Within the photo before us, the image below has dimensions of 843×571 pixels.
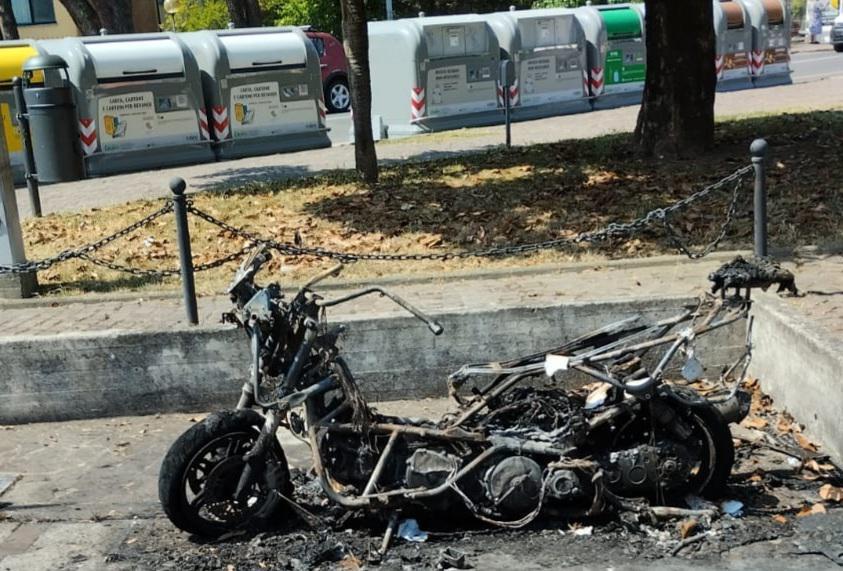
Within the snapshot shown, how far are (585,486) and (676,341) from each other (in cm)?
79

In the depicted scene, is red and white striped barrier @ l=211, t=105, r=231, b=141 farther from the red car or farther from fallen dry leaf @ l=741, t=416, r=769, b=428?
fallen dry leaf @ l=741, t=416, r=769, b=428

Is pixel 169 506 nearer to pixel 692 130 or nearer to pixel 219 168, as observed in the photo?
pixel 692 130

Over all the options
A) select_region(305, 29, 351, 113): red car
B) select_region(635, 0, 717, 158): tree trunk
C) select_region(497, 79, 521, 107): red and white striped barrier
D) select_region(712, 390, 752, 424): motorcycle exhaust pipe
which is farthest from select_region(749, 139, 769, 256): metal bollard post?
select_region(305, 29, 351, 113): red car

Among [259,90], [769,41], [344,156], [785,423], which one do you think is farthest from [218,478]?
[769,41]

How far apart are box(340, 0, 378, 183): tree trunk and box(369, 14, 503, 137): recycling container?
8081 mm

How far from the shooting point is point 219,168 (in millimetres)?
16406

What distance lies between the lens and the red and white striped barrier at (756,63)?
24359 millimetres

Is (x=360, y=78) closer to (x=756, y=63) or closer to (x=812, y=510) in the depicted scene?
(x=812, y=510)

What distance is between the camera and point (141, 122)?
1688cm

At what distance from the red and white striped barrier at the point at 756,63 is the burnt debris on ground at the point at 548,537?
20.8m

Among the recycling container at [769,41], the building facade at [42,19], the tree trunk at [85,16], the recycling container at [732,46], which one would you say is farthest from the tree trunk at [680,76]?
the building facade at [42,19]

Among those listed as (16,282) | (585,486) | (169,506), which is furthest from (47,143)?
(585,486)

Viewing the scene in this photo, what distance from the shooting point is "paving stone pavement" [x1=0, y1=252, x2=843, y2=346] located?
7.18 m

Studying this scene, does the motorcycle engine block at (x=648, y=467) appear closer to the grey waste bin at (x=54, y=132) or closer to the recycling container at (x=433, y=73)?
the grey waste bin at (x=54, y=132)
